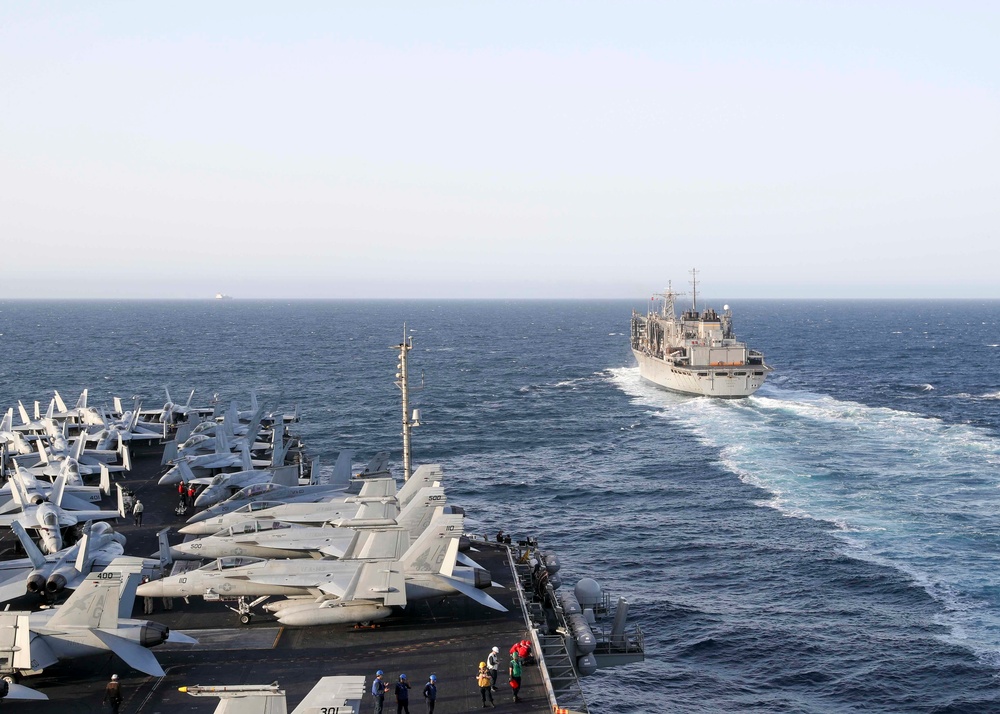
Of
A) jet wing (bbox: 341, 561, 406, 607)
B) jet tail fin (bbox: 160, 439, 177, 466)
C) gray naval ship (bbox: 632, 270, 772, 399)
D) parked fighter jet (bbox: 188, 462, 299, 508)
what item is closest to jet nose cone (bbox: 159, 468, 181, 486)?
parked fighter jet (bbox: 188, 462, 299, 508)

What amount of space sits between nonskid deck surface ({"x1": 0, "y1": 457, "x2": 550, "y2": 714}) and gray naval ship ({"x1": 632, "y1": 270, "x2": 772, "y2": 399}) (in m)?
82.2

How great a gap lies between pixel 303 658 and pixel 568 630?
409 inches

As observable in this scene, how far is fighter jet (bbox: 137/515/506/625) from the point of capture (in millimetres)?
31984

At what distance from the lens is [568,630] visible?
3425 cm

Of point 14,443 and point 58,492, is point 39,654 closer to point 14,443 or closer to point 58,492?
point 58,492

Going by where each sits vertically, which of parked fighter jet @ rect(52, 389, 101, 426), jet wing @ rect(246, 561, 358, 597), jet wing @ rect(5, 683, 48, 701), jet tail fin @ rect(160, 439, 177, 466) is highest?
parked fighter jet @ rect(52, 389, 101, 426)

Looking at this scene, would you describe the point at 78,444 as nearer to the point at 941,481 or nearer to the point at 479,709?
the point at 479,709

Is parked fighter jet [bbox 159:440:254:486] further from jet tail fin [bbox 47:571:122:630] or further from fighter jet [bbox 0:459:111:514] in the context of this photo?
jet tail fin [bbox 47:571:122:630]

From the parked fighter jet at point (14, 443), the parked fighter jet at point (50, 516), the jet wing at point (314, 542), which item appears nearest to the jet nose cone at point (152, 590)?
the jet wing at point (314, 542)

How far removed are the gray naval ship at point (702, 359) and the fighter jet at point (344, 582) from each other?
83.9 metres

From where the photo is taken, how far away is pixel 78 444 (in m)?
60.8

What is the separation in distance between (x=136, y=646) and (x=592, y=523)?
3742 centimetres

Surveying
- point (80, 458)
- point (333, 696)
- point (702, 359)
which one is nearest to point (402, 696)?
point (333, 696)

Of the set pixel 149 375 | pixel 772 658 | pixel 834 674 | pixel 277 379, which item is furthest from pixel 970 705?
pixel 149 375
